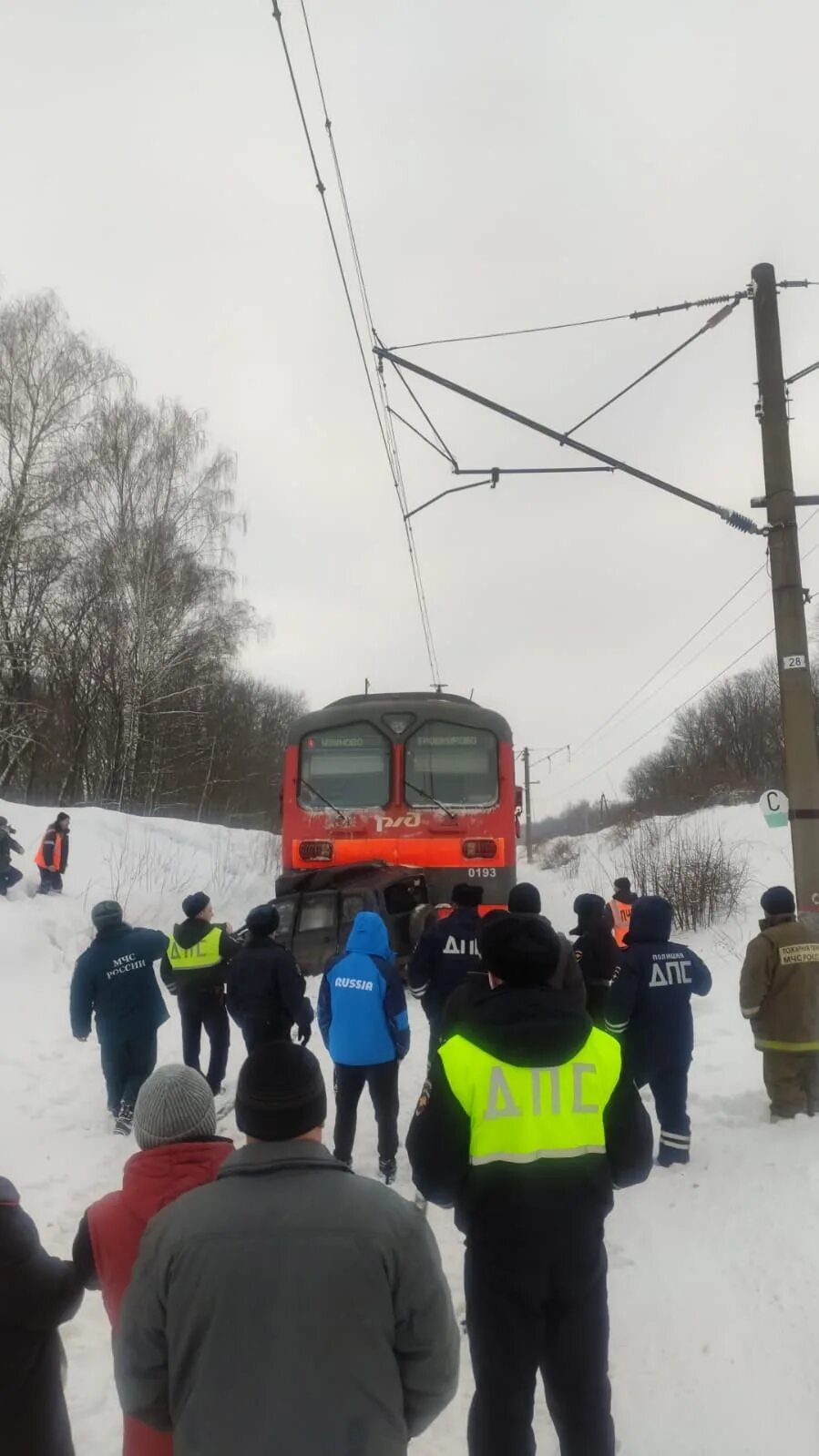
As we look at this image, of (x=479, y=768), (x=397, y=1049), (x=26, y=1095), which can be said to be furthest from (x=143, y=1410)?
(x=479, y=768)

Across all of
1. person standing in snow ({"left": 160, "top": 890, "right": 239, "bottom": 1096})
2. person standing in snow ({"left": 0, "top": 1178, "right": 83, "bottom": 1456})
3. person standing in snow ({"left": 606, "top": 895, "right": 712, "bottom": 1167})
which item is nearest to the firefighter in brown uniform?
person standing in snow ({"left": 606, "top": 895, "right": 712, "bottom": 1167})

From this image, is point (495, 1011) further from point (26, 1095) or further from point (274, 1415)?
point (26, 1095)

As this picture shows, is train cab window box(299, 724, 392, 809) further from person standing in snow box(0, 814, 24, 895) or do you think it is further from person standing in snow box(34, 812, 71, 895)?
person standing in snow box(0, 814, 24, 895)

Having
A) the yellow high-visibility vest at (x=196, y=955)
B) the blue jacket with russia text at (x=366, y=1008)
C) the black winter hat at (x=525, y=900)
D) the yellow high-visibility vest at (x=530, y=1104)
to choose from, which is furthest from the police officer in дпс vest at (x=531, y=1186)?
the yellow high-visibility vest at (x=196, y=955)

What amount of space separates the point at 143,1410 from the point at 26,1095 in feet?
20.2

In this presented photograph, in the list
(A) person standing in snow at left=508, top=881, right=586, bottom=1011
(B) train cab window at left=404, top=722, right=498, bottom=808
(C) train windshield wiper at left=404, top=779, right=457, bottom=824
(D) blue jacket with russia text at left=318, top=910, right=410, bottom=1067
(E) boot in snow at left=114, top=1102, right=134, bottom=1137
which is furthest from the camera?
(B) train cab window at left=404, top=722, right=498, bottom=808

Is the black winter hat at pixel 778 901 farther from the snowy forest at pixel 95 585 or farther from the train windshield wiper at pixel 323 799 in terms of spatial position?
the snowy forest at pixel 95 585

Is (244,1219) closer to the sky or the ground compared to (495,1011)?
closer to the ground

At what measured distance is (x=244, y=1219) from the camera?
174 centimetres

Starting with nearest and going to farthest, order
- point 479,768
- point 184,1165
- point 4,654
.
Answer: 1. point 184,1165
2. point 479,768
3. point 4,654

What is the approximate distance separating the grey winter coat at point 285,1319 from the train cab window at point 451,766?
10.4 metres

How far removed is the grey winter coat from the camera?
168 centimetres

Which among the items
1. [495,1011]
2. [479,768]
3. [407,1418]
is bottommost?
[407,1418]

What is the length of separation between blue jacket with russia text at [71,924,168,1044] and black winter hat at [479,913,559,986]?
151 inches
